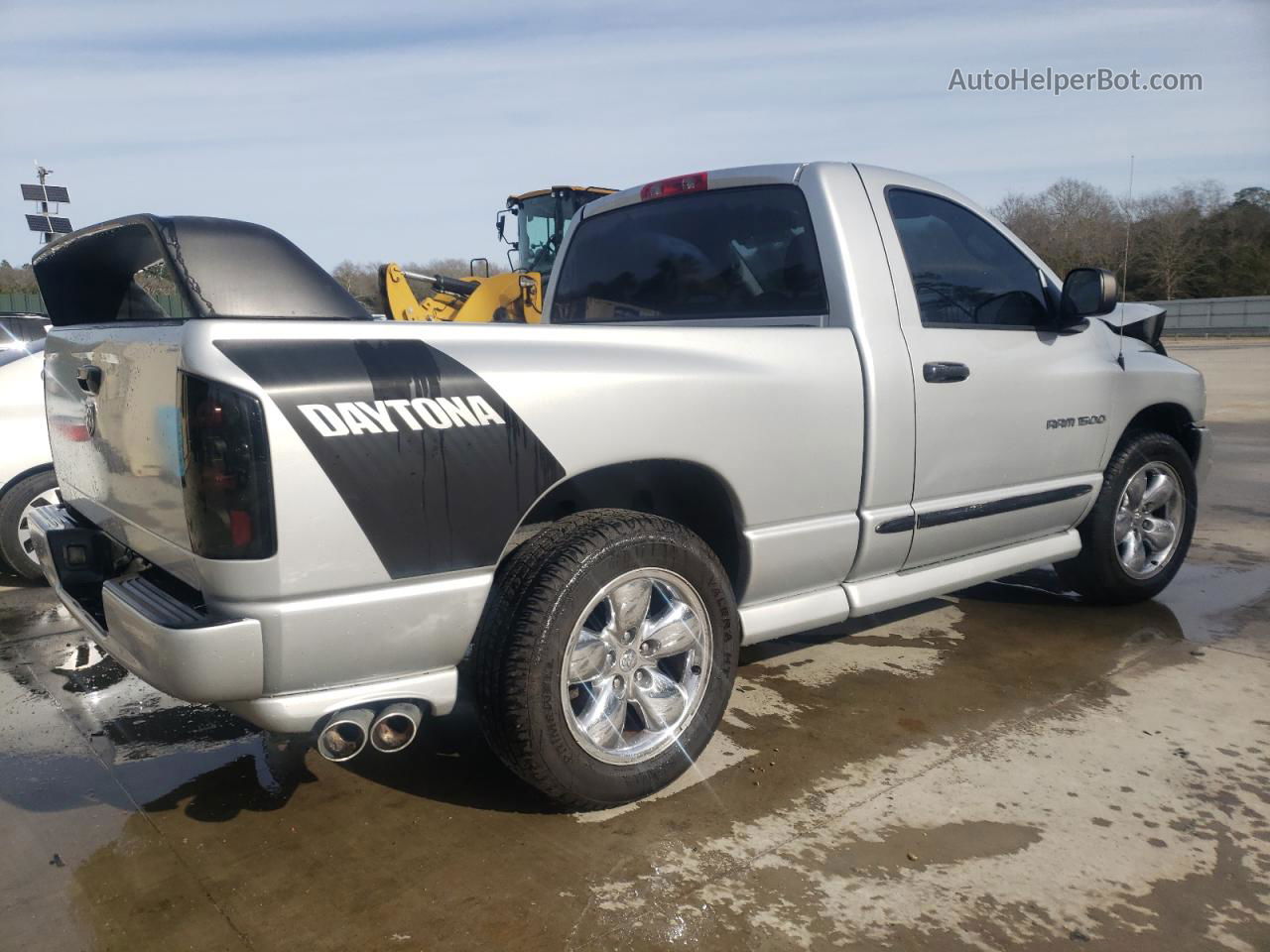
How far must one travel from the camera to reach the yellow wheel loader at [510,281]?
12.6m

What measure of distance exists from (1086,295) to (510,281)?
31.3ft

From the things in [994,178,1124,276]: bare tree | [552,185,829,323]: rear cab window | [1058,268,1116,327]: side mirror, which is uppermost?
[994,178,1124,276]: bare tree

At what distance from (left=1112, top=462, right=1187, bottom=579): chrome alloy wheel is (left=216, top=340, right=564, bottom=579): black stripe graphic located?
327 cm

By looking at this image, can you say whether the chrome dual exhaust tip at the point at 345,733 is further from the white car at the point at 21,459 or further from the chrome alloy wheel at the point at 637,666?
the white car at the point at 21,459

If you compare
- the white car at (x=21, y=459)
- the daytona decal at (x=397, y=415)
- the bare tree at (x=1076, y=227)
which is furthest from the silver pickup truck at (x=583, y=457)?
the bare tree at (x=1076, y=227)

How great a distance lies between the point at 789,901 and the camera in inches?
94.0

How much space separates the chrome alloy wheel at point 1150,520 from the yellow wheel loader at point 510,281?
783 cm

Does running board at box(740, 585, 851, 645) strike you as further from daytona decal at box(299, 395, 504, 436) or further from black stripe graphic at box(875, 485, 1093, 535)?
daytona decal at box(299, 395, 504, 436)

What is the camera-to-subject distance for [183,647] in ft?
7.18

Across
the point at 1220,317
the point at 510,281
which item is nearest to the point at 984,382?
the point at 510,281

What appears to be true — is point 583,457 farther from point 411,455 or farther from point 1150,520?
point 1150,520

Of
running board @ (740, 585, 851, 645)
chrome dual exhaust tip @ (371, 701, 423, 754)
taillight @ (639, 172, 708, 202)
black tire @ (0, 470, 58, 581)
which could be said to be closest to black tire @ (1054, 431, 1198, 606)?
running board @ (740, 585, 851, 645)

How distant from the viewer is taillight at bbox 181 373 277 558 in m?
2.14

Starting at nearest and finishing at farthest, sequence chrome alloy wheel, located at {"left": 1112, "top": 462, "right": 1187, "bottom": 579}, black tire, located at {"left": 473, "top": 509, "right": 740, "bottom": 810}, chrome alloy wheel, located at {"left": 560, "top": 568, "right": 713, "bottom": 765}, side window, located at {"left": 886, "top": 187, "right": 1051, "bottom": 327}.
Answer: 1. black tire, located at {"left": 473, "top": 509, "right": 740, "bottom": 810}
2. chrome alloy wheel, located at {"left": 560, "top": 568, "right": 713, "bottom": 765}
3. side window, located at {"left": 886, "top": 187, "right": 1051, "bottom": 327}
4. chrome alloy wheel, located at {"left": 1112, "top": 462, "right": 1187, "bottom": 579}
